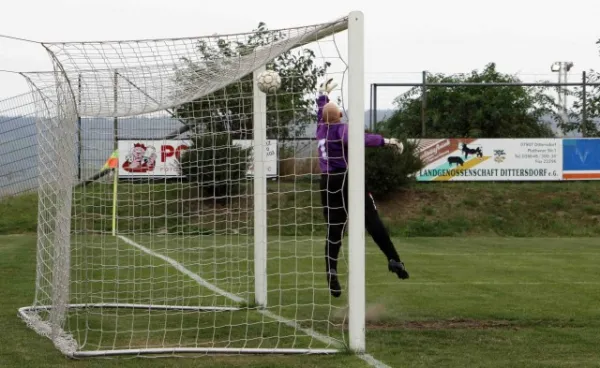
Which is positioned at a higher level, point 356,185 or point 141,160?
point 141,160

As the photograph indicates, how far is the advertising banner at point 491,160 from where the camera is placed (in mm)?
31688

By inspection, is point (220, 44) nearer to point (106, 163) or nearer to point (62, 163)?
point (62, 163)

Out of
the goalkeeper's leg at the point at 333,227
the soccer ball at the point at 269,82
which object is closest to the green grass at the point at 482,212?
the goalkeeper's leg at the point at 333,227

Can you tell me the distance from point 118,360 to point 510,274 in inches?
338

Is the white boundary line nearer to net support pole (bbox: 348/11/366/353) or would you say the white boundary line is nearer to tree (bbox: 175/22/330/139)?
net support pole (bbox: 348/11/366/353)

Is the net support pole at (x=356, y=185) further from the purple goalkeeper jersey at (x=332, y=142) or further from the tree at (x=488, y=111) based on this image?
the tree at (x=488, y=111)

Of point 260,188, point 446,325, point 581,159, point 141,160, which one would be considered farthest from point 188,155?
point 581,159

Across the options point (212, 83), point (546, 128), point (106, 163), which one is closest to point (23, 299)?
point (106, 163)

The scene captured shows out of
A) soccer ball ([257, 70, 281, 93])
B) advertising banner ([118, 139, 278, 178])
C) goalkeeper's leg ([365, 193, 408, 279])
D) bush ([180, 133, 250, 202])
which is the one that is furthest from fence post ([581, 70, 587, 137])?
soccer ball ([257, 70, 281, 93])

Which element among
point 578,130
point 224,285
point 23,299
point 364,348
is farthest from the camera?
point 578,130

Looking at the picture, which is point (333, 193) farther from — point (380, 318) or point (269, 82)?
point (380, 318)

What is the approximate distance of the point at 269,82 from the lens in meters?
8.87

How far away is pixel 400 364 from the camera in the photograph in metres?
6.84

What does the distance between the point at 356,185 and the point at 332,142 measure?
129 cm
